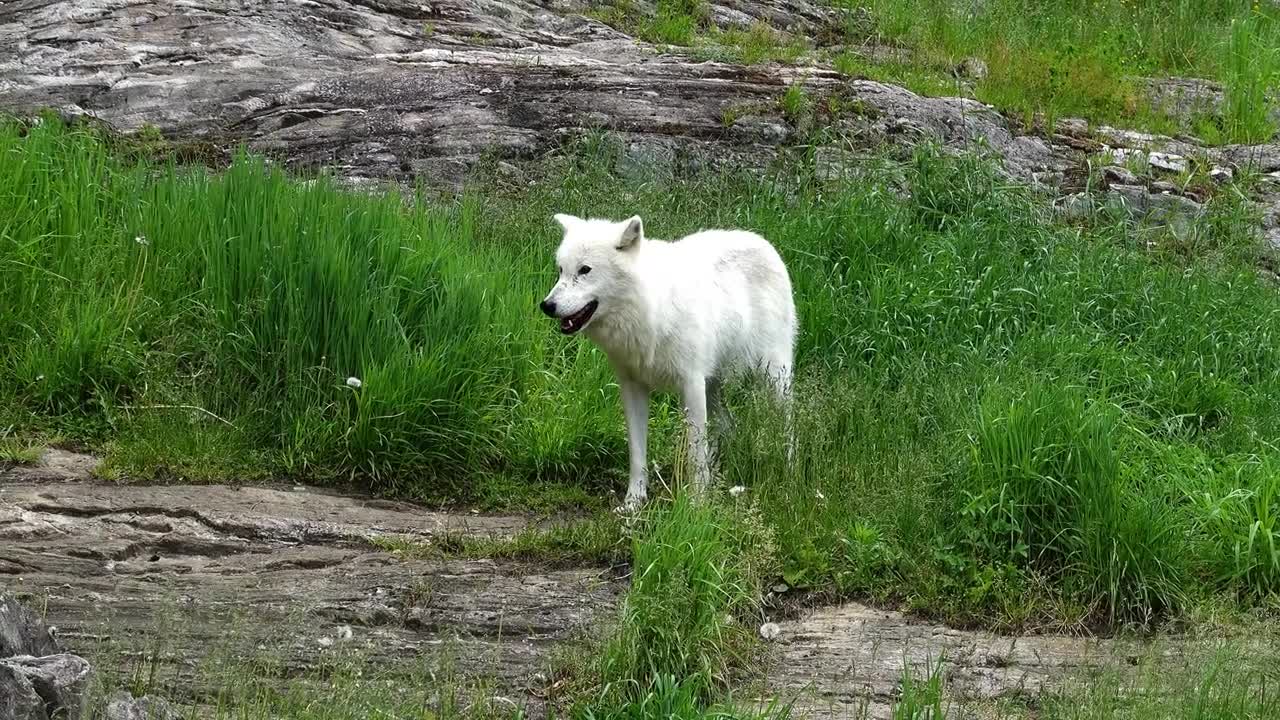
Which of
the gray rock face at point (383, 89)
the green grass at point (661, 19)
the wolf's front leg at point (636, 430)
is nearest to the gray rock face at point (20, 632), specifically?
the wolf's front leg at point (636, 430)

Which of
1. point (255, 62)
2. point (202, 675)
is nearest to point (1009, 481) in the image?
point (202, 675)

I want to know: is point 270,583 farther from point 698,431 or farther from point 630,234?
point 630,234

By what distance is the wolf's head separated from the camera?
19.2ft

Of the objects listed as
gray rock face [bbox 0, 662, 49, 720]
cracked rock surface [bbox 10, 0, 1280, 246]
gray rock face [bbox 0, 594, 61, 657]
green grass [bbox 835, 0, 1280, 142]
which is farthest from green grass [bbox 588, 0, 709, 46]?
gray rock face [bbox 0, 662, 49, 720]

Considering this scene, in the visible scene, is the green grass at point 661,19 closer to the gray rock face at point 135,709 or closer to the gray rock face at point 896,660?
the gray rock face at point 896,660

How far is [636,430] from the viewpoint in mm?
6270

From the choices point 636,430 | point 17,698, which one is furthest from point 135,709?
point 636,430

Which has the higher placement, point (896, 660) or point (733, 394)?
point (733, 394)

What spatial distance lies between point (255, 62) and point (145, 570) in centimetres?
669

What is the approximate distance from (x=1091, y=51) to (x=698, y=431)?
9.61 m

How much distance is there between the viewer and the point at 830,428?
6.49 meters

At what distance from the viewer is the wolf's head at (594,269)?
586 cm

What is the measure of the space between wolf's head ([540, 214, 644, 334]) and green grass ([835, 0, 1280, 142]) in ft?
22.4

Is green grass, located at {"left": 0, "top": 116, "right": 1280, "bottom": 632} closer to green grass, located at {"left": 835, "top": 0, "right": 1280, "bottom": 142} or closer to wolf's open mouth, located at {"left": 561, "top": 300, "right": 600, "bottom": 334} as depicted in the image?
wolf's open mouth, located at {"left": 561, "top": 300, "right": 600, "bottom": 334}
